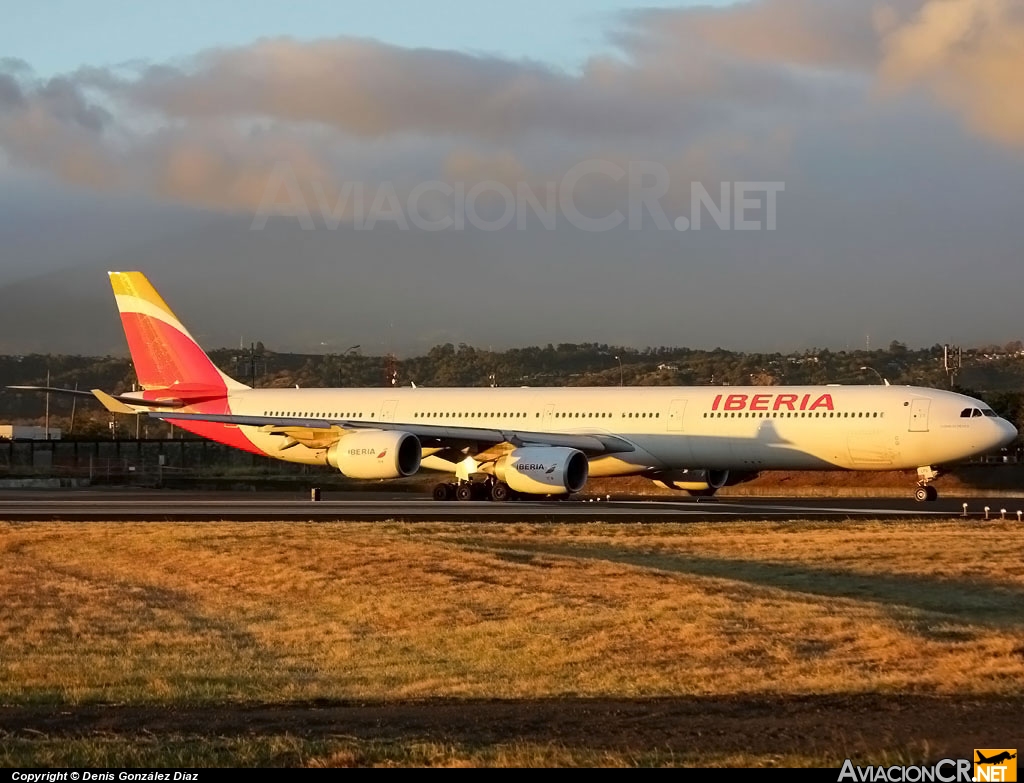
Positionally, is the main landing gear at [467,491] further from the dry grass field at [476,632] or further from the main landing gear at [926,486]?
the dry grass field at [476,632]

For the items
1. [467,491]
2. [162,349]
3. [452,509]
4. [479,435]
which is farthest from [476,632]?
[162,349]

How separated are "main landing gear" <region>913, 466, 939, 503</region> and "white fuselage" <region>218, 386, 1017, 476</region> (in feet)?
5.74

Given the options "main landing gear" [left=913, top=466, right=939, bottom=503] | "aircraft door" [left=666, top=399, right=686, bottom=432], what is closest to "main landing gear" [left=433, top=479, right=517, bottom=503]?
"aircraft door" [left=666, top=399, right=686, bottom=432]

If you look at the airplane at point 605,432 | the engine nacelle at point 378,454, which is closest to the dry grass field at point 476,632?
the airplane at point 605,432

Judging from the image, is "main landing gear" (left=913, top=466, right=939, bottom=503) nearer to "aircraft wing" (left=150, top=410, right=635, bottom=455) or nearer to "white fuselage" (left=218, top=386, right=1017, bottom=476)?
"white fuselage" (left=218, top=386, right=1017, bottom=476)

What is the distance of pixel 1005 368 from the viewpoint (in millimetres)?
151250

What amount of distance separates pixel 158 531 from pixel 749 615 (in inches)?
616

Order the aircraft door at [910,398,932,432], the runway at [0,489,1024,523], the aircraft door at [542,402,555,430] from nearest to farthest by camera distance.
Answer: the runway at [0,489,1024,523] < the aircraft door at [910,398,932,432] < the aircraft door at [542,402,555,430]

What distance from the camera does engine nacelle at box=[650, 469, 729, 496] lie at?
45.3 m

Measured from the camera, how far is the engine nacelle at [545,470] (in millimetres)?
39969

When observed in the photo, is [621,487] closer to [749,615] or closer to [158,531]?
[158,531]

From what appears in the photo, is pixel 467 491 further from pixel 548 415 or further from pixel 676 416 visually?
pixel 676 416

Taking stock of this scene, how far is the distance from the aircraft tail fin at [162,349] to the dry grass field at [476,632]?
25044 mm

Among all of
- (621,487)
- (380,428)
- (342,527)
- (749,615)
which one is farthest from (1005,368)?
(749,615)
